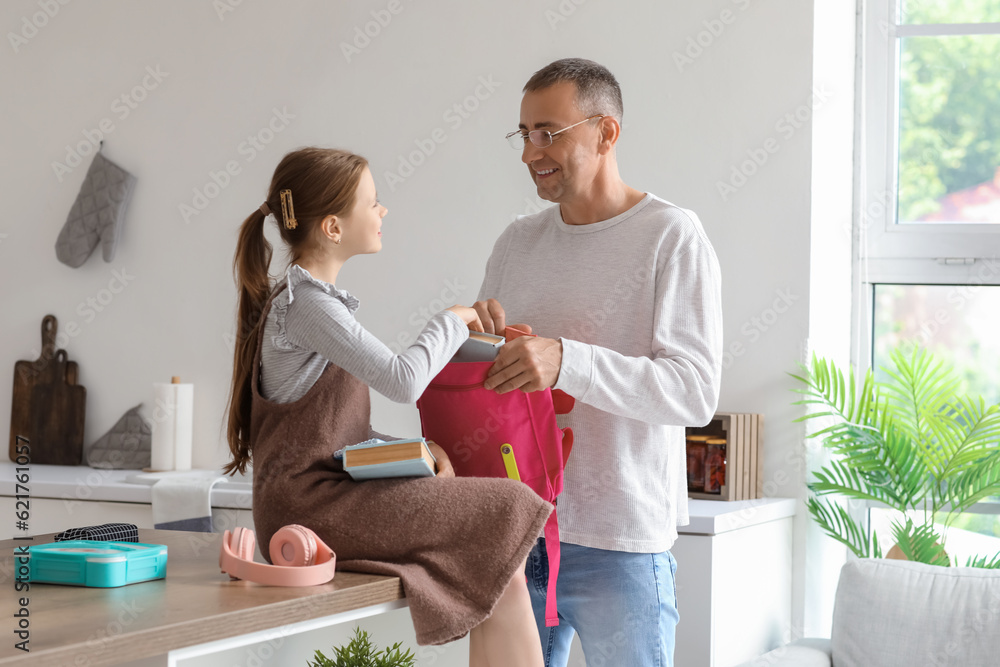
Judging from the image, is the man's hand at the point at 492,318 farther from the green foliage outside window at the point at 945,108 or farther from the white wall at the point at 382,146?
the green foliage outside window at the point at 945,108

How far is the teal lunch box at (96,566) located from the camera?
1.12 meters

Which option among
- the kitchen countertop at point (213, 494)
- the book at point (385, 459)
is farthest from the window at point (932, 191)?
the book at point (385, 459)

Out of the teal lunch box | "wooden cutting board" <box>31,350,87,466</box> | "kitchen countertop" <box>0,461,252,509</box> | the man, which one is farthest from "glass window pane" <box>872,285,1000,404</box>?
"wooden cutting board" <box>31,350,87,466</box>

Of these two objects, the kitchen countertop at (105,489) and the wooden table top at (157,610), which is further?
the kitchen countertop at (105,489)

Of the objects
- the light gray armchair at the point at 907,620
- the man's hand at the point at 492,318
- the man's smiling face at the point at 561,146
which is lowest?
the light gray armchair at the point at 907,620

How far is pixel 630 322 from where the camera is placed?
1.56 m

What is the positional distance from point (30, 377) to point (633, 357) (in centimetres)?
244

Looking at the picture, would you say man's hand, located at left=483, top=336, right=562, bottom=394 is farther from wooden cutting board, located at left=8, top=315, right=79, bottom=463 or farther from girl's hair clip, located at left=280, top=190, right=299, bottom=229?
wooden cutting board, located at left=8, top=315, right=79, bottom=463

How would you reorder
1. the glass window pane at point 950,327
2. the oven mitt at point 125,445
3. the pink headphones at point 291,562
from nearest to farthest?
the pink headphones at point 291,562, the glass window pane at point 950,327, the oven mitt at point 125,445

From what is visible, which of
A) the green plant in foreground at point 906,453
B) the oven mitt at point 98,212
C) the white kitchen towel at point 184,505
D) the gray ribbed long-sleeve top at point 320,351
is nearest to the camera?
the gray ribbed long-sleeve top at point 320,351

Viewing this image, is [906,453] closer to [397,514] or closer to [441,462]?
[441,462]

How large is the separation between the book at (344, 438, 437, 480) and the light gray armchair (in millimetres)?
1131

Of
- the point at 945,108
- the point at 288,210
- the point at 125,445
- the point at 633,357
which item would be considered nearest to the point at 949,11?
the point at 945,108

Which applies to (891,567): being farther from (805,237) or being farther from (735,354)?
(805,237)
